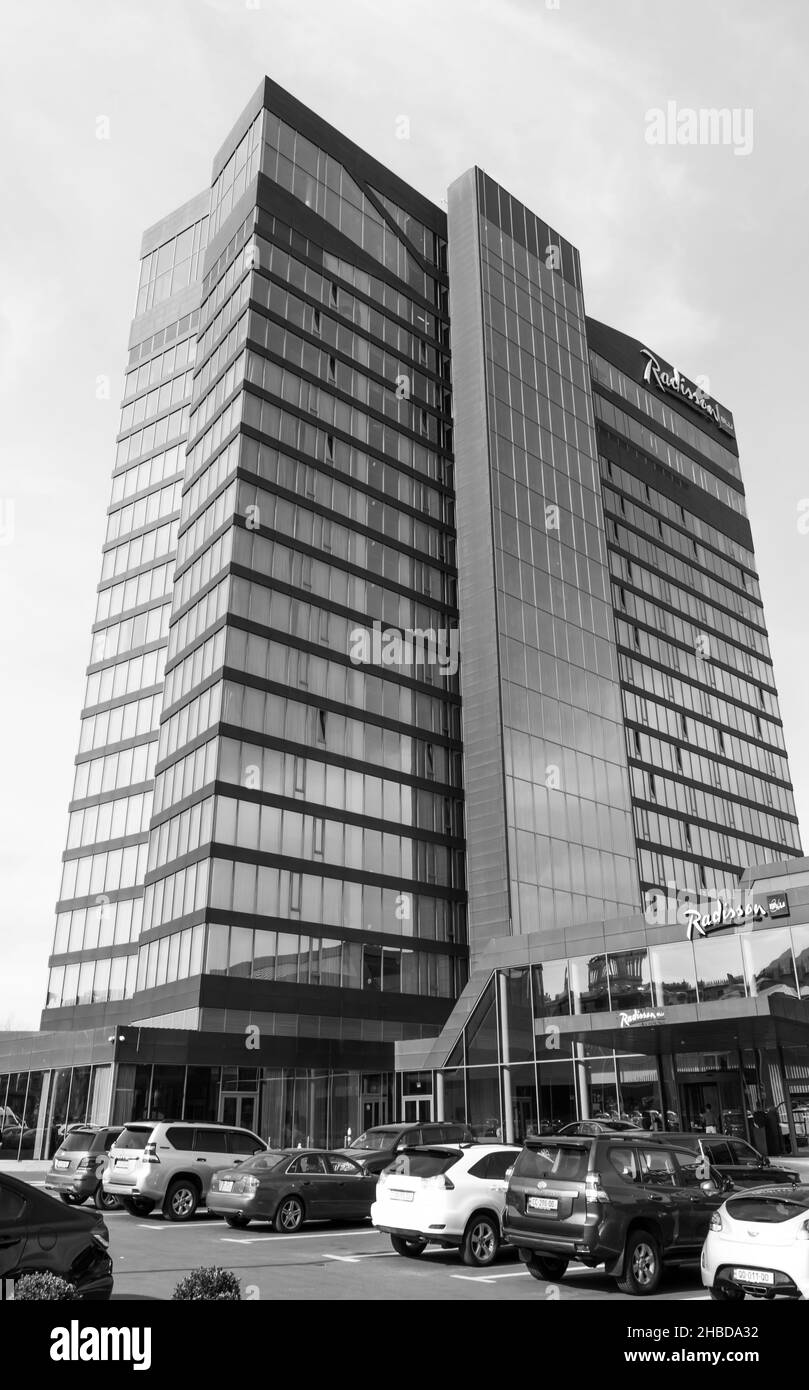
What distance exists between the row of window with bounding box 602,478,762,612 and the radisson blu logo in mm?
14281

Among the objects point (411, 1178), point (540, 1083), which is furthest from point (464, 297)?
point (411, 1178)

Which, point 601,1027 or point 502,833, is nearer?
point 601,1027

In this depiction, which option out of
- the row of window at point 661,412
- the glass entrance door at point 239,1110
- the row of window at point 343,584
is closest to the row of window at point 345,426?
the row of window at point 343,584

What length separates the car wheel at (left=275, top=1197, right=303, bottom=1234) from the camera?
18094mm

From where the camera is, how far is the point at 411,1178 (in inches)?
589

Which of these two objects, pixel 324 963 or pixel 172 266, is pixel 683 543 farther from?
pixel 324 963

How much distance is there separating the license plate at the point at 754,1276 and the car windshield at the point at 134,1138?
44.2ft

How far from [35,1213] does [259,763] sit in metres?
42.3

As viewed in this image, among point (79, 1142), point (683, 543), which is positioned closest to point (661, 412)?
point (683, 543)

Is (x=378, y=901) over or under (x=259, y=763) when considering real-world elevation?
under

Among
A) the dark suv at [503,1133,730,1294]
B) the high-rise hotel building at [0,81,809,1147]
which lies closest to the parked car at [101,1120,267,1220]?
the dark suv at [503,1133,730,1294]

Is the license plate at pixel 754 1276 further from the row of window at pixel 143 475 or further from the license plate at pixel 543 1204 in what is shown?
the row of window at pixel 143 475
